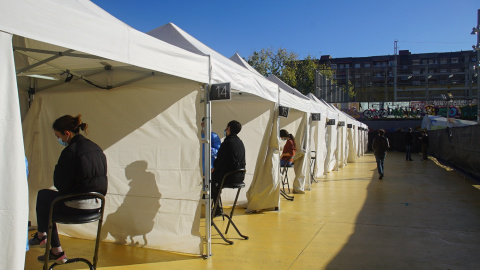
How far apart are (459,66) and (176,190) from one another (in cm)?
7867

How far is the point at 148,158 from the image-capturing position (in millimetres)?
4531

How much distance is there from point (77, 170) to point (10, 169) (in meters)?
1.06

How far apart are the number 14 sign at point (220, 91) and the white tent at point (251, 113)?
799 millimetres

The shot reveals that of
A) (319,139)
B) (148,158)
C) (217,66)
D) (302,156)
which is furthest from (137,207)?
(319,139)

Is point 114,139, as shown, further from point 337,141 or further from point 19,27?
point 337,141

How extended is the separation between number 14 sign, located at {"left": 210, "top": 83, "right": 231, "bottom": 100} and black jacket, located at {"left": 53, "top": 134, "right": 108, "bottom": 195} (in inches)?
57.1

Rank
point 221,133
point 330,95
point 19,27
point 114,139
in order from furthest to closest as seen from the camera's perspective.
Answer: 1. point 330,95
2. point 221,133
3. point 114,139
4. point 19,27

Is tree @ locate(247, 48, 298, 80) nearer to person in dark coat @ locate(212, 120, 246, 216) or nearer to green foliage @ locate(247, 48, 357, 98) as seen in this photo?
green foliage @ locate(247, 48, 357, 98)

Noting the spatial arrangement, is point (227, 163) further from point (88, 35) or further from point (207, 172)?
point (88, 35)

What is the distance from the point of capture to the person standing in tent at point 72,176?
10.7 feet

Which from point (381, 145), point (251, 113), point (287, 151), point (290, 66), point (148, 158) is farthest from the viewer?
point (290, 66)

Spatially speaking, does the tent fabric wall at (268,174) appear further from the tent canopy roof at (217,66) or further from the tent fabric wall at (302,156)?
the tent fabric wall at (302,156)

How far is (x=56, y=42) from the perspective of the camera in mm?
2572

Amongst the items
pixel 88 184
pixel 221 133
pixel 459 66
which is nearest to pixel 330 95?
pixel 221 133
